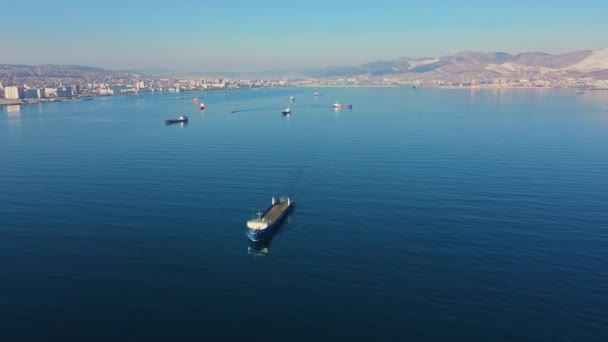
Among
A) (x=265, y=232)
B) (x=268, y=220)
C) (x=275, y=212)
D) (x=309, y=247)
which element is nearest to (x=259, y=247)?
(x=265, y=232)

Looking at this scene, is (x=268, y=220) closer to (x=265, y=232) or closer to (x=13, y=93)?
(x=265, y=232)

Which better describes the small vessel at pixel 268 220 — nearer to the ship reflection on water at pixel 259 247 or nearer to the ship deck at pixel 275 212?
the ship deck at pixel 275 212

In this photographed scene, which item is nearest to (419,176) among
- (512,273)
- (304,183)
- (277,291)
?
(304,183)

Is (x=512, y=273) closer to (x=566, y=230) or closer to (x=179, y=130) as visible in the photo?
(x=566, y=230)

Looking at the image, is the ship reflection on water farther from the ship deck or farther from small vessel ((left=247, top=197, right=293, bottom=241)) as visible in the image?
the ship deck

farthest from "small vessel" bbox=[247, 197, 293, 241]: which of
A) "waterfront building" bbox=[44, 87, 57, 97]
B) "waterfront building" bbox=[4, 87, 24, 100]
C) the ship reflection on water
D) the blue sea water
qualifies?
"waterfront building" bbox=[44, 87, 57, 97]

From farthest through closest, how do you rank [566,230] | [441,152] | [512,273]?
[441,152] → [566,230] → [512,273]
